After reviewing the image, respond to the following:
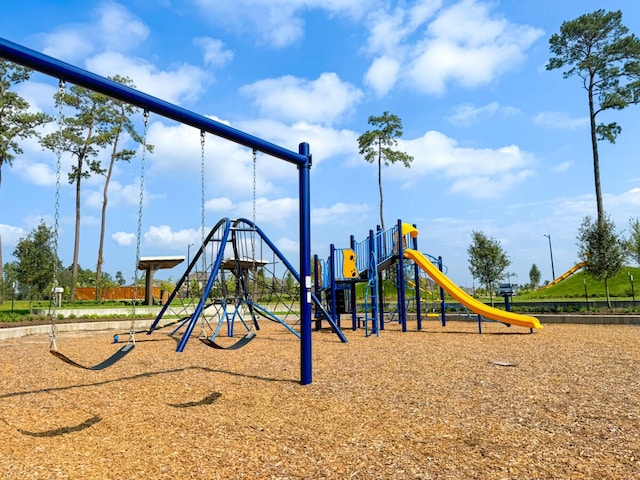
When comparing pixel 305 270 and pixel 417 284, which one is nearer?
pixel 305 270

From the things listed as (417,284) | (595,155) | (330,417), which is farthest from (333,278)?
(595,155)

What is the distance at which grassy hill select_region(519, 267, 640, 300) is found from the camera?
106 ft

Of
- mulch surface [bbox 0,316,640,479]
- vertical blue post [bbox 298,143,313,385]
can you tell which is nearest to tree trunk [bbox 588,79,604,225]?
mulch surface [bbox 0,316,640,479]

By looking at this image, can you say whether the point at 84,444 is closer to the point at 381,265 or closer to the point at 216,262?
the point at 216,262

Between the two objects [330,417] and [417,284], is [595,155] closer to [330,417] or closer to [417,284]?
[417,284]

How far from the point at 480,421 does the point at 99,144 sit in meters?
33.1

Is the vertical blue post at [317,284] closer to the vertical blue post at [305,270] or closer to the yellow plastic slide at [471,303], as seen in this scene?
the yellow plastic slide at [471,303]

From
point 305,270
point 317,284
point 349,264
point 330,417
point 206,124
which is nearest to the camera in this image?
point 330,417

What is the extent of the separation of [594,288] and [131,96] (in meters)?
40.1

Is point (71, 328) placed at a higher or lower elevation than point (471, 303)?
lower

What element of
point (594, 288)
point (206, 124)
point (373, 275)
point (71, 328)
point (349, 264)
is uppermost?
point (206, 124)

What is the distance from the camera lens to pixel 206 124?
5938mm

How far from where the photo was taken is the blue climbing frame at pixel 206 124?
14.9 ft

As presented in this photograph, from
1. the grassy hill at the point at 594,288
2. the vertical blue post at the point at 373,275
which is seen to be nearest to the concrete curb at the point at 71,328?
the vertical blue post at the point at 373,275
